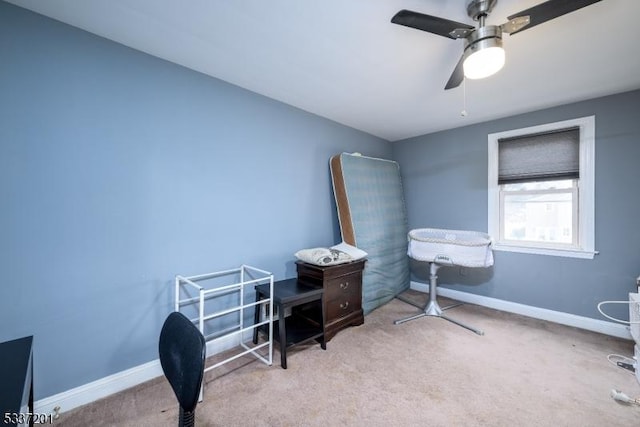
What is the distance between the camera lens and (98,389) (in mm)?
1535

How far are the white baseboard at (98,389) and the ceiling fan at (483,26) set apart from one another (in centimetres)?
263

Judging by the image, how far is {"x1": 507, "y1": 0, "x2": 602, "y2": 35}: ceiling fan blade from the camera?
110cm

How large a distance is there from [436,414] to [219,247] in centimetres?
190

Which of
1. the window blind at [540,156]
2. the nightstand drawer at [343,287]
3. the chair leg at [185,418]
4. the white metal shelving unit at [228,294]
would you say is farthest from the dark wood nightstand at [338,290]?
the window blind at [540,156]

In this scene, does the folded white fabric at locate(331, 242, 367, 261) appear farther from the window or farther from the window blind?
the window blind

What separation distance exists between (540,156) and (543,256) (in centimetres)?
113

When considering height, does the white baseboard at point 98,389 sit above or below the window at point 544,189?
below

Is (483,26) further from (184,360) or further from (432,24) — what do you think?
(184,360)

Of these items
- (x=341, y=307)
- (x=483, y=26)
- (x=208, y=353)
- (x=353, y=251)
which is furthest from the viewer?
(x=353, y=251)

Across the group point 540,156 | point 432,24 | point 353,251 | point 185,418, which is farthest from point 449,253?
point 185,418

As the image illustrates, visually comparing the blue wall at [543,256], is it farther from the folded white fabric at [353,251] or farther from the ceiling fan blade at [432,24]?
the ceiling fan blade at [432,24]

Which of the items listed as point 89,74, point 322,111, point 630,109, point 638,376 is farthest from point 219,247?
point 630,109

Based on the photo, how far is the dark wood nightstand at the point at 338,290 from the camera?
7.42ft

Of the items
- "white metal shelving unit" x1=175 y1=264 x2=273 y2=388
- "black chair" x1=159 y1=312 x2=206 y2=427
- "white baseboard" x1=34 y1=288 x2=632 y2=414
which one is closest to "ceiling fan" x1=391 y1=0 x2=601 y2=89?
"black chair" x1=159 y1=312 x2=206 y2=427
